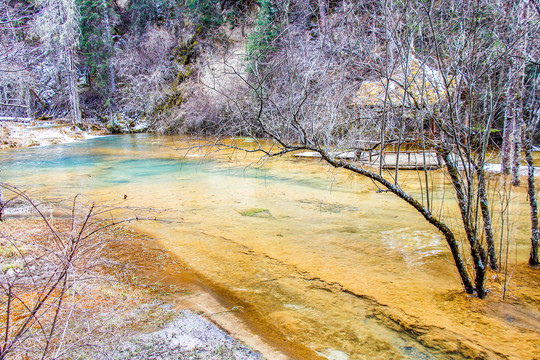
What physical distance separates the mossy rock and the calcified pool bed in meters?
0.05

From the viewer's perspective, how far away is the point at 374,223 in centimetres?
796

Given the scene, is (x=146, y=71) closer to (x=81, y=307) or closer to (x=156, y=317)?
(x=81, y=307)

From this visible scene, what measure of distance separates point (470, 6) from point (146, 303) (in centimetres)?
523

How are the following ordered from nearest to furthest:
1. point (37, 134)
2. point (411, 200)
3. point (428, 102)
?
point (411, 200) < point (428, 102) < point (37, 134)

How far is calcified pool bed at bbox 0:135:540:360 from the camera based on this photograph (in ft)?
13.0

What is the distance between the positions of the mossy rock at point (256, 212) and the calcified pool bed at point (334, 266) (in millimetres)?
48

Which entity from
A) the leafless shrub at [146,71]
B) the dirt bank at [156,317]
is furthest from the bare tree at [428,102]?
the leafless shrub at [146,71]

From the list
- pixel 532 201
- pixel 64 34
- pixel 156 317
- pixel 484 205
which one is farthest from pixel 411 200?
pixel 64 34

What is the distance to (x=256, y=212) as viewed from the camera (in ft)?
29.2

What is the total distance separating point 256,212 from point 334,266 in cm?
340

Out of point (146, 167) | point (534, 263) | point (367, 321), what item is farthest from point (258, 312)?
point (146, 167)

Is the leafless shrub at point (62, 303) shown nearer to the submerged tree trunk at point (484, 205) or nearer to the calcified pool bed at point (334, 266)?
the calcified pool bed at point (334, 266)

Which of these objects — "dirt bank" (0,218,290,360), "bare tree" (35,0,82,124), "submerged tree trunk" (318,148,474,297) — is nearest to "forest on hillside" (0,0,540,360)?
"submerged tree trunk" (318,148,474,297)

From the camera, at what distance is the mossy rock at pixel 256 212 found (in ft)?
28.3
